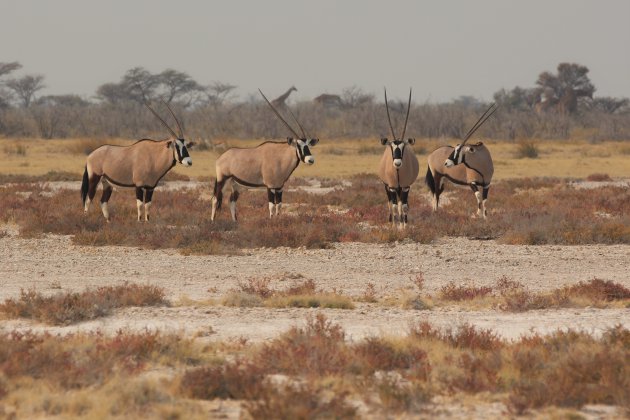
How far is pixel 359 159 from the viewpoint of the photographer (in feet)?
152

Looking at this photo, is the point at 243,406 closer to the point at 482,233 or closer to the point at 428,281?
the point at 428,281

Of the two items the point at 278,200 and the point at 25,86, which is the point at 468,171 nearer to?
the point at 278,200

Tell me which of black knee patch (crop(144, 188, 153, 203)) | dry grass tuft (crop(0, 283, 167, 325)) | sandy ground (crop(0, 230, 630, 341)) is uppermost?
black knee patch (crop(144, 188, 153, 203))

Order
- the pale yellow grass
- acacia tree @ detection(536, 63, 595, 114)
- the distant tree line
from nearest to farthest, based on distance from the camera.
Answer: the pale yellow grass → the distant tree line → acacia tree @ detection(536, 63, 595, 114)

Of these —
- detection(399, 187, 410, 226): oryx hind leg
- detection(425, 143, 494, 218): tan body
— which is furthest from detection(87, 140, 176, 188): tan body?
detection(425, 143, 494, 218): tan body

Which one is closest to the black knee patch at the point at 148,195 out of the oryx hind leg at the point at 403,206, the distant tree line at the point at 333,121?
the oryx hind leg at the point at 403,206

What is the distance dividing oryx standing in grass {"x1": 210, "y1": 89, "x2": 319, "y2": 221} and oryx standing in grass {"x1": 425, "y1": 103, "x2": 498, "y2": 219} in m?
3.02

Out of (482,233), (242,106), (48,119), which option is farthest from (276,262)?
(242,106)

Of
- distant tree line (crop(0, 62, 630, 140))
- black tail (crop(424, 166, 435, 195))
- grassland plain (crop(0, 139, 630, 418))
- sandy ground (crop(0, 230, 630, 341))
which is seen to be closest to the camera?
grassland plain (crop(0, 139, 630, 418))

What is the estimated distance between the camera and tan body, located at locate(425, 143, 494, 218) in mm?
20922

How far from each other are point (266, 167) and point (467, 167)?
13.8ft

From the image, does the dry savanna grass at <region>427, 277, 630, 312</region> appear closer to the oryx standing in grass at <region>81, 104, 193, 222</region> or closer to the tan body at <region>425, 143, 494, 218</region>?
the oryx standing in grass at <region>81, 104, 193, 222</region>

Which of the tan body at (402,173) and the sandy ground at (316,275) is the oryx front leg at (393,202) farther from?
the sandy ground at (316,275)

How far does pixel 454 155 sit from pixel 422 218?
161 centimetres
